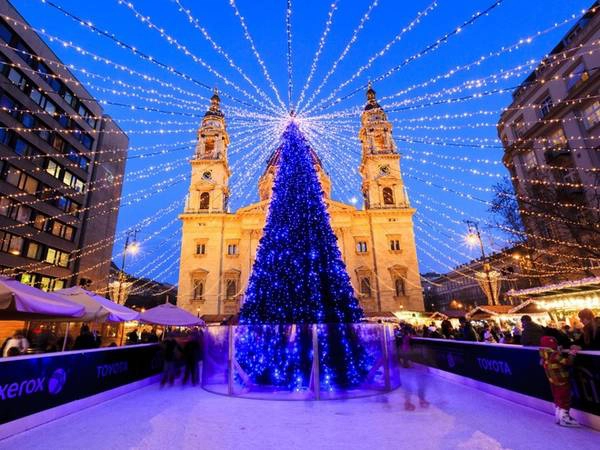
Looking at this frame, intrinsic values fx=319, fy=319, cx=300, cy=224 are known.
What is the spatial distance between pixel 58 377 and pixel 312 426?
5207 millimetres

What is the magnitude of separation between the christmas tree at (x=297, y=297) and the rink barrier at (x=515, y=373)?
2940 millimetres

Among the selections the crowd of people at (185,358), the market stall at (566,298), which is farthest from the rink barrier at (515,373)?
the crowd of people at (185,358)

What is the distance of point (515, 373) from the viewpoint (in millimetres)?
6793

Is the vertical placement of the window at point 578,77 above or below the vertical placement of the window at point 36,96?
below

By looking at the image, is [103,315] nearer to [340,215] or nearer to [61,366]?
[61,366]

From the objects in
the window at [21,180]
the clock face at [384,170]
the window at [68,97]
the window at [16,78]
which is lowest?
the window at [21,180]

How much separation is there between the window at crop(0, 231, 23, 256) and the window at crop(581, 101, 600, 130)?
41018 millimetres

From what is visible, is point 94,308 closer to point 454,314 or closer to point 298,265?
point 298,265

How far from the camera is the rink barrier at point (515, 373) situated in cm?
510

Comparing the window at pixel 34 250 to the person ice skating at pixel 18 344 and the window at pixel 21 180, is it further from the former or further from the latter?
the person ice skating at pixel 18 344

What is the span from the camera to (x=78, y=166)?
31875 mm

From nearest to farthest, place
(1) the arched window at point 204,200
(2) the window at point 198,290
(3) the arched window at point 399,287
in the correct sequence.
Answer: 1. (2) the window at point 198,290
2. (3) the arched window at point 399,287
3. (1) the arched window at point 204,200

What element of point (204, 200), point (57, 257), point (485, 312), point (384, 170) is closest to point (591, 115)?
point (485, 312)

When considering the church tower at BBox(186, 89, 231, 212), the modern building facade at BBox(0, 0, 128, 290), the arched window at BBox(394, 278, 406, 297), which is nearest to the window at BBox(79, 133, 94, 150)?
the modern building facade at BBox(0, 0, 128, 290)
